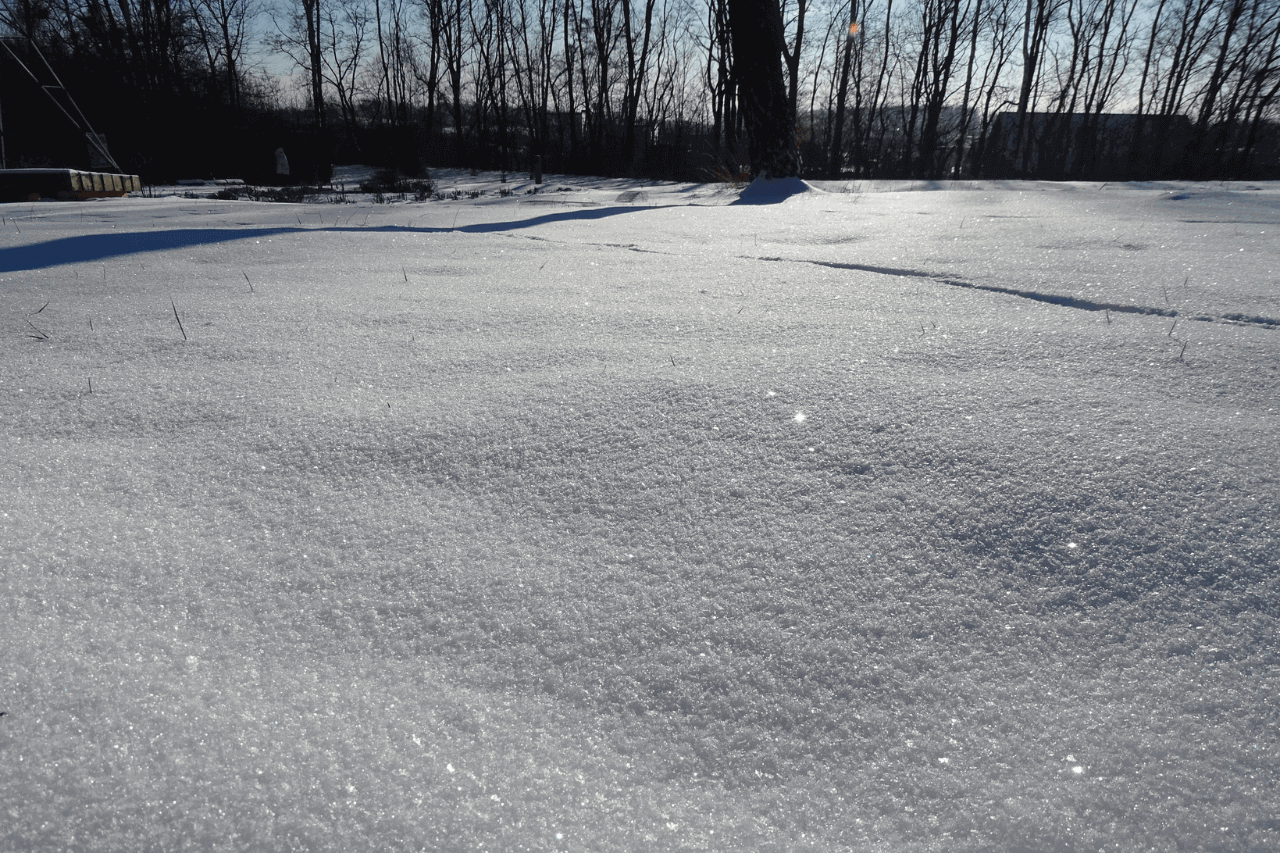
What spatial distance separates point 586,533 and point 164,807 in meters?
0.43

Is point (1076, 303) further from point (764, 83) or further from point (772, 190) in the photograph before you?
point (764, 83)

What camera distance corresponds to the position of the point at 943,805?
0.45 m

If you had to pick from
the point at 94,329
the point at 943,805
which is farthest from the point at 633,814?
the point at 94,329

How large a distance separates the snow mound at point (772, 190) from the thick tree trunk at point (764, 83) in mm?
448

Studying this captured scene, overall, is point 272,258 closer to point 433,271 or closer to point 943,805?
point 433,271

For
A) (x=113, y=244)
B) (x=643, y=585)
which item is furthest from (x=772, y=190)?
(x=643, y=585)

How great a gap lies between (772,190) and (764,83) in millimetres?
1570

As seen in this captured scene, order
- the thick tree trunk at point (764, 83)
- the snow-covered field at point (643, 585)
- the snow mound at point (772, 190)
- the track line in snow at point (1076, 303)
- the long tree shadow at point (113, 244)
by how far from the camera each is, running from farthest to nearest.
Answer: the thick tree trunk at point (764, 83) → the snow mound at point (772, 190) → the long tree shadow at point (113, 244) → the track line in snow at point (1076, 303) → the snow-covered field at point (643, 585)

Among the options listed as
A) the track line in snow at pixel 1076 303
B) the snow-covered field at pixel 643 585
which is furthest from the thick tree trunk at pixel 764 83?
the snow-covered field at pixel 643 585

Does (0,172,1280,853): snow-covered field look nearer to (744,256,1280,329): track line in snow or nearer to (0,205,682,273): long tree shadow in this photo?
(744,256,1280,329): track line in snow

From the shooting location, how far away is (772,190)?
6207mm

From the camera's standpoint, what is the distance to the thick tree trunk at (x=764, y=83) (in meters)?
6.76

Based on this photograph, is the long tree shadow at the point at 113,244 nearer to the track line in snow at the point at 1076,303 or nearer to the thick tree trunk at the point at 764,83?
the track line in snow at the point at 1076,303

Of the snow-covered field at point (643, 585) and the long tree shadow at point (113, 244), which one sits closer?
the snow-covered field at point (643, 585)
